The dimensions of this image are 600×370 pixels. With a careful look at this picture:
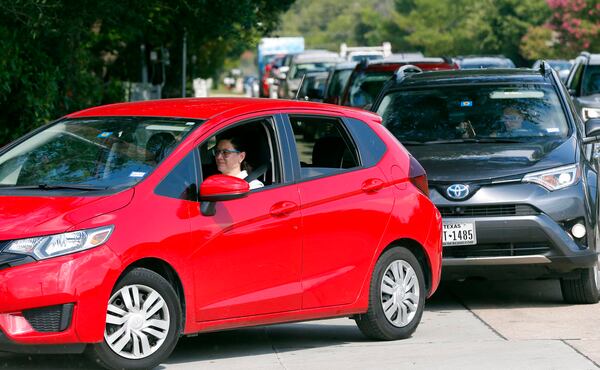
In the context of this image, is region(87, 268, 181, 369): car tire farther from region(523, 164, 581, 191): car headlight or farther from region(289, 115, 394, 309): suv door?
region(523, 164, 581, 191): car headlight

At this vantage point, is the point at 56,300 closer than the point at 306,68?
Yes

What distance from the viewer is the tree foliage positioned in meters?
17.4

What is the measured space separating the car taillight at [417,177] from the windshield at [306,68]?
3216 cm

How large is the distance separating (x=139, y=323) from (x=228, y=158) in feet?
4.76

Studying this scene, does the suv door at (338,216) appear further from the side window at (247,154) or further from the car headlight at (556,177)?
the car headlight at (556,177)

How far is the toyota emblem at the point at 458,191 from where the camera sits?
406 inches

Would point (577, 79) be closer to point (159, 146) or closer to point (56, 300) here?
point (159, 146)

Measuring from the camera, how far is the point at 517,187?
1032 cm

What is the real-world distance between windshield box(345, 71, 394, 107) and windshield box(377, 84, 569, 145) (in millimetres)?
8729

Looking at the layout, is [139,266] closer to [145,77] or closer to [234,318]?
[234,318]

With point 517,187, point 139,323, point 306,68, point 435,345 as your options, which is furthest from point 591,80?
point 306,68

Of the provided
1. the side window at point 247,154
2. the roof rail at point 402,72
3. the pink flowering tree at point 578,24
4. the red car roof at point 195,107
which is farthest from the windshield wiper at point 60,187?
the pink flowering tree at point 578,24

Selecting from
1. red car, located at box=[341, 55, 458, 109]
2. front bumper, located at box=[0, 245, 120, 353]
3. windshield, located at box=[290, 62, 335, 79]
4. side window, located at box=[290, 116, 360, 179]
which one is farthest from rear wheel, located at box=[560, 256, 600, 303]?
windshield, located at box=[290, 62, 335, 79]

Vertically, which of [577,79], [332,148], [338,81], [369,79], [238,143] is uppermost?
[238,143]
